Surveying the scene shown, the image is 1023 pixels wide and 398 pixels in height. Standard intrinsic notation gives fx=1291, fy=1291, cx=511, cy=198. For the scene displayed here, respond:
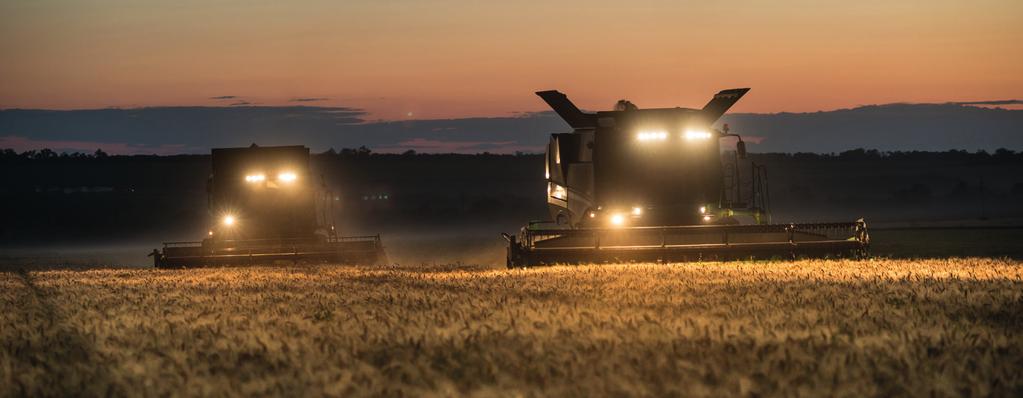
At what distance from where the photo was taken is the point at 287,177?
36.8 m

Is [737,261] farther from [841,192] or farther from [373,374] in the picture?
[841,192]

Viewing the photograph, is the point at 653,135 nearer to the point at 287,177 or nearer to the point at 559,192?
the point at 559,192

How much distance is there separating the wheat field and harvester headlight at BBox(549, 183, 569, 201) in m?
11.1

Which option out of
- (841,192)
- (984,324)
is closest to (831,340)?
(984,324)

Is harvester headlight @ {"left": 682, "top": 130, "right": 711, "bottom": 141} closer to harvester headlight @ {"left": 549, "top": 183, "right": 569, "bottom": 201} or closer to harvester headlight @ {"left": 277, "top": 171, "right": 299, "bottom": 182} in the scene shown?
harvester headlight @ {"left": 549, "top": 183, "right": 569, "bottom": 201}

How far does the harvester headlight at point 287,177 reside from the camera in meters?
36.7

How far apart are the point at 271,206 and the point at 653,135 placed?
1307 cm

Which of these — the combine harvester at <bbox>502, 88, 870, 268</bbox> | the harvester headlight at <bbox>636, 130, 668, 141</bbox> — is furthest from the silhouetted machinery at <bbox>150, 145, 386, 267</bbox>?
the harvester headlight at <bbox>636, 130, 668, 141</bbox>

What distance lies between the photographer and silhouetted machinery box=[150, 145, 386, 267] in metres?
34.9

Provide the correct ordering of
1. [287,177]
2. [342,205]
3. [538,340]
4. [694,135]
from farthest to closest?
[342,205] < [287,177] < [694,135] < [538,340]

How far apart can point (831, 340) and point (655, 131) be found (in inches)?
696

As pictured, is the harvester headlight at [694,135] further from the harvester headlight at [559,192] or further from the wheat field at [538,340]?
the wheat field at [538,340]

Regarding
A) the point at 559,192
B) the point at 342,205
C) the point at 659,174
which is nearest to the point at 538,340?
the point at 659,174

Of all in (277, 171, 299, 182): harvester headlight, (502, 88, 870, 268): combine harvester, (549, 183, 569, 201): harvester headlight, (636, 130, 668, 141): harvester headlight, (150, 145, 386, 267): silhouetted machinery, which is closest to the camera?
(502, 88, 870, 268): combine harvester
